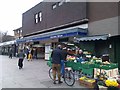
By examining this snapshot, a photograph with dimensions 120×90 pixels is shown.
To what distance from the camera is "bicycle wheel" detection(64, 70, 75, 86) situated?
11700 mm

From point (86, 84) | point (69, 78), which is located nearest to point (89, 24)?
point (69, 78)

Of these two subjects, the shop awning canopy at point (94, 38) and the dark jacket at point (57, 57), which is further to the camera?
the shop awning canopy at point (94, 38)

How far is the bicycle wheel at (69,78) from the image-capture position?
461 inches

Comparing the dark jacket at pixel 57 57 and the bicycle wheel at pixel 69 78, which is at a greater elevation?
the dark jacket at pixel 57 57

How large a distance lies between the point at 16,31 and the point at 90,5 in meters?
45.6

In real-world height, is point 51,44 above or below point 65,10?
below

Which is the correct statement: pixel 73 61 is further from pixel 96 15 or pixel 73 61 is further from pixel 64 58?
pixel 96 15

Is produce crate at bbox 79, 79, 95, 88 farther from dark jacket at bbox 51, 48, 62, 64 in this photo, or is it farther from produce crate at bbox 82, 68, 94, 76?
dark jacket at bbox 51, 48, 62, 64

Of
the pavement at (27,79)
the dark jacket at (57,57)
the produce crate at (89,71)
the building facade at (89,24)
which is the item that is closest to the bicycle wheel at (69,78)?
the pavement at (27,79)

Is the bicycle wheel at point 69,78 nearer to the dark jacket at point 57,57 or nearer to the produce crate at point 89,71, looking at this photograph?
the dark jacket at point 57,57

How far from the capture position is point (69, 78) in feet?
38.9

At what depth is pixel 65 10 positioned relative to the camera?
24.9m

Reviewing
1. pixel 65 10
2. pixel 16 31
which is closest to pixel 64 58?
pixel 65 10

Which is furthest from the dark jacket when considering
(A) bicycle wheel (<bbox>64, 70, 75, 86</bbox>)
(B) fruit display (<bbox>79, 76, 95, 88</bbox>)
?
(B) fruit display (<bbox>79, 76, 95, 88</bbox>)
